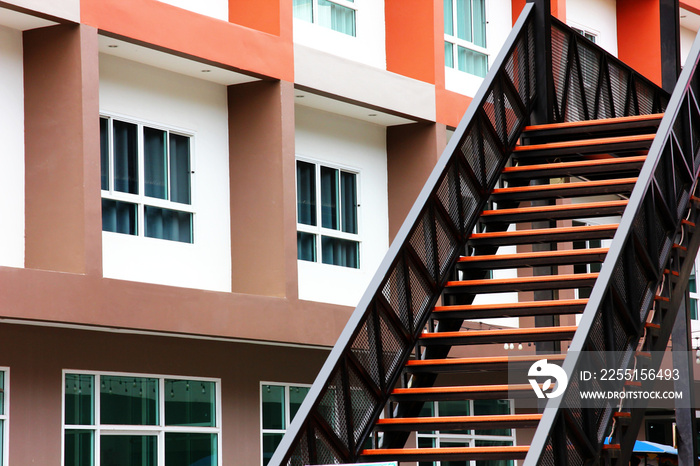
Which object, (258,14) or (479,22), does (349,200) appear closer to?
(258,14)

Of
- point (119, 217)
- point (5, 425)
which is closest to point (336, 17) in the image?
point (119, 217)

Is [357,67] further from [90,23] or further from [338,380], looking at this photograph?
[338,380]

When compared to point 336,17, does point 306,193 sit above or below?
below

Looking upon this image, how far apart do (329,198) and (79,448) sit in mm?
6366

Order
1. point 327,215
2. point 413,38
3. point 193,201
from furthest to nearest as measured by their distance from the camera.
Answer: point 413,38 < point 327,215 < point 193,201

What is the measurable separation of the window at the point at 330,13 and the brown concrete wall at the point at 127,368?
18.2 ft

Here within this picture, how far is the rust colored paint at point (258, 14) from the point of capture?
55.1ft

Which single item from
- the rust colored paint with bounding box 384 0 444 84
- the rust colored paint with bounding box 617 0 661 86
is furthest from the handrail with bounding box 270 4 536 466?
Result: the rust colored paint with bounding box 617 0 661 86

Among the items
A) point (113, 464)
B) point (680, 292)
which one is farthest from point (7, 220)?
point (680, 292)

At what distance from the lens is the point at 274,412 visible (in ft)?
57.4

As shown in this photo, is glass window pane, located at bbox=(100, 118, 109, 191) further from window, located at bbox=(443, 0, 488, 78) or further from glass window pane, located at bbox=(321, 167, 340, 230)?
window, located at bbox=(443, 0, 488, 78)

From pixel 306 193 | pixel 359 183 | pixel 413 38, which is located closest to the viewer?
pixel 306 193

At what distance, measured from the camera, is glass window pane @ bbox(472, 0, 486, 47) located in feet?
73.7

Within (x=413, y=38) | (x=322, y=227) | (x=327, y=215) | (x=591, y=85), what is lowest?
(x=322, y=227)
